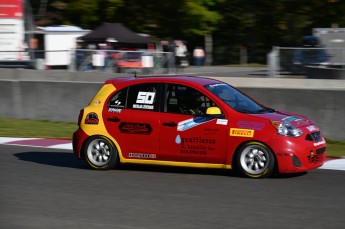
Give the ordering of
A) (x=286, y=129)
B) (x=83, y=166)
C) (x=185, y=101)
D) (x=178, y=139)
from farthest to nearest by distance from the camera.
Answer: (x=83, y=166), (x=185, y=101), (x=178, y=139), (x=286, y=129)

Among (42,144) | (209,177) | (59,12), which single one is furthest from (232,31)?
(209,177)

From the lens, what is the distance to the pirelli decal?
980 cm

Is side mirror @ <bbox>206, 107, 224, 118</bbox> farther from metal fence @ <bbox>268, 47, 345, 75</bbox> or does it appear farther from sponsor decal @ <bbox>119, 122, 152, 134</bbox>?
metal fence @ <bbox>268, 47, 345, 75</bbox>

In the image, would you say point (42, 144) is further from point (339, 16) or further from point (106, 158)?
point (339, 16)

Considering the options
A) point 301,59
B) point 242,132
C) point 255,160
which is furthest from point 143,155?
point 301,59

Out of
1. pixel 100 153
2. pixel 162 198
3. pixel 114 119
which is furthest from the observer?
pixel 100 153

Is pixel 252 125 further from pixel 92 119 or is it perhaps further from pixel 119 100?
pixel 92 119

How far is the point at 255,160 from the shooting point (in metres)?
9.85

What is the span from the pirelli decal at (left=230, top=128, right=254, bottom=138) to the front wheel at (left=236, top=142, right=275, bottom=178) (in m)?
0.11

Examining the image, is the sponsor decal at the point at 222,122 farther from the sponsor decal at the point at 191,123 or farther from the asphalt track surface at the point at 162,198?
the asphalt track surface at the point at 162,198

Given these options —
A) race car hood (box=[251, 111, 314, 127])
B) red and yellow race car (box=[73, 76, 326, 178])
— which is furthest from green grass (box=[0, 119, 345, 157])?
red and yellow race car (box=[73, 76, 326, 178])

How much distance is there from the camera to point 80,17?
46.2 metres

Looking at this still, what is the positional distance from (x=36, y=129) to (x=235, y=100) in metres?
7.07

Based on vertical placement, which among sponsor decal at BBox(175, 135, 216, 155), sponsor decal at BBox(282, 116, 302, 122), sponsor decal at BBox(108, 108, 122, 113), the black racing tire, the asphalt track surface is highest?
sponsor decal at BBox(108, 108, 122, 113)
